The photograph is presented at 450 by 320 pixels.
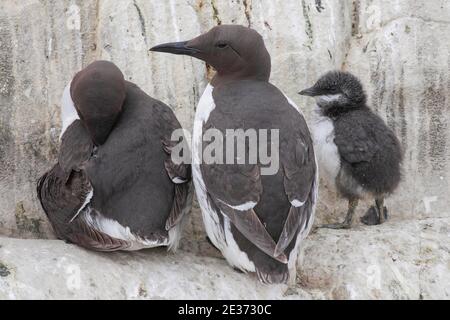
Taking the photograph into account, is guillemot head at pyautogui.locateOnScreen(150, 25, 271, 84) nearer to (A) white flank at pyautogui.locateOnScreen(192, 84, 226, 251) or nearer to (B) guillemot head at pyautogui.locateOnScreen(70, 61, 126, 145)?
(A) white flank at pyautogui.locateOnScreen(192, 84, 226, 251)

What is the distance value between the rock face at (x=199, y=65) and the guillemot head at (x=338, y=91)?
45 cm

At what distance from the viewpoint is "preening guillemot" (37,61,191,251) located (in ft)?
17.7

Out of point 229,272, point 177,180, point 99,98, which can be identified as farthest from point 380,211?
point 99,98

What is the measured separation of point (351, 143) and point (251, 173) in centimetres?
108

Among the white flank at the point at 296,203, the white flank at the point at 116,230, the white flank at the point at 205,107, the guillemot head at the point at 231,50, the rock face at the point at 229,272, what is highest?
the guillemot head at the point at 231,50

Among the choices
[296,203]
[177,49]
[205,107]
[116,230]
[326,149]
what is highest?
[177,49]

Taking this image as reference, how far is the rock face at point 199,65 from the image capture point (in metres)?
6.60

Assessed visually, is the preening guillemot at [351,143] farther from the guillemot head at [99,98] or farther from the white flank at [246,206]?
the guillemot head at [99,98]

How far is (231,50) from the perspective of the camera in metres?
5.97

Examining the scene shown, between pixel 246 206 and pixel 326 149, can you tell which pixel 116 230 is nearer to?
pixel 246 206

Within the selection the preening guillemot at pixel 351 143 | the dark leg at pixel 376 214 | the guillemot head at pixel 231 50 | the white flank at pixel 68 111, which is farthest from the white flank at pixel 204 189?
the dark leg at pixel 376 214

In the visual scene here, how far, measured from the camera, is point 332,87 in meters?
6.26

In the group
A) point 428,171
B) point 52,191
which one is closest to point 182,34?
point 52,191

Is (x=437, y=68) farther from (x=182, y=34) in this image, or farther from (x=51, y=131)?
(x=51, y=131)
